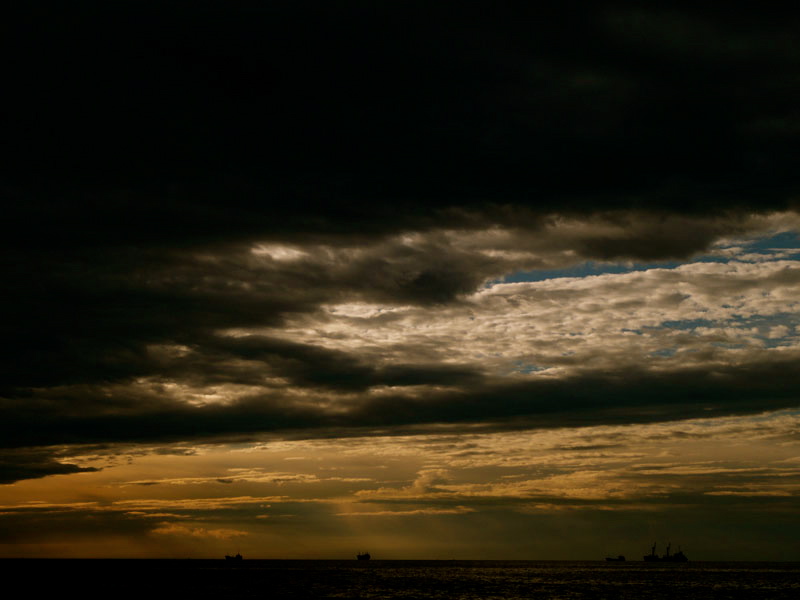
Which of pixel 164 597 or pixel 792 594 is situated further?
pixel 792 594

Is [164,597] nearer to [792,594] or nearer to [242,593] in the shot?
[242,593]

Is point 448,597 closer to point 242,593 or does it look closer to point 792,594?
point 242,593

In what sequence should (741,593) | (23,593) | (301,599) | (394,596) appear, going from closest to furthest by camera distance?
(301,599) → (394,596) → (23,593) → (741,593)

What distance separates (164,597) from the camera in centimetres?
14075

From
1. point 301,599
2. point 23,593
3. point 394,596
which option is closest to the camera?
point 301,599

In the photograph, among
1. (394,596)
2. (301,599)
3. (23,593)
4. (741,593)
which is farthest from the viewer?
(741,593)

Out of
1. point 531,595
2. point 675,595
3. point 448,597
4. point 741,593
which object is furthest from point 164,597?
point 741,593

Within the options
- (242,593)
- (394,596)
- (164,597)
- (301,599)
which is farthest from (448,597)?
(164,597)

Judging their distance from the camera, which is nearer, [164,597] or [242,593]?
[164,597]

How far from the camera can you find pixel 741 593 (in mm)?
165375

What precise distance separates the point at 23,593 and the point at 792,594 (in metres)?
153

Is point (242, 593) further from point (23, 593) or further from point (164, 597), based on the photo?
point (23, 593)

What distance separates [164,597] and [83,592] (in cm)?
2991

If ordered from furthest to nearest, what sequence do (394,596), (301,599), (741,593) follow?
1. (741,593)
2. (394,596)
3. (301,599)
